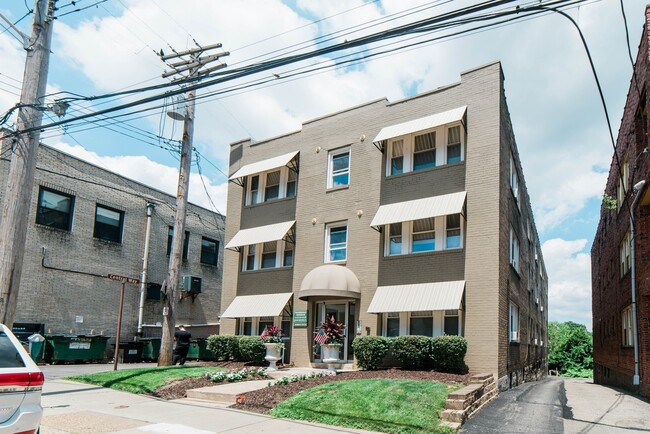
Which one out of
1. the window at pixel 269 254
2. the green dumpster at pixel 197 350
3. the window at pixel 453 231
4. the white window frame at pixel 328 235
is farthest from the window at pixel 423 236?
the green dumpster at pixel 197 350

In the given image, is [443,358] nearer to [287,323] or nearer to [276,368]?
[276,368]

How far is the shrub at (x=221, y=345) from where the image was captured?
20270 millimetres

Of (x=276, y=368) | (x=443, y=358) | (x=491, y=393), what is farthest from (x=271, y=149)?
(x=491, y=393)

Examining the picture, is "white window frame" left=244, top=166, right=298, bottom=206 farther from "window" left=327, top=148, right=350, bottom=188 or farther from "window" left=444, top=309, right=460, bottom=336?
"window" left=444, top=309, right=460, bottom=336

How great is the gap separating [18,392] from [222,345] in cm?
1455

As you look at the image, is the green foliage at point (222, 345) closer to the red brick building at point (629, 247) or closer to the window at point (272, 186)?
the window at point (272, 186)

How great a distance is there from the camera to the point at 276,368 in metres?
17.8

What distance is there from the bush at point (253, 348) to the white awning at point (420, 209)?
226 inches

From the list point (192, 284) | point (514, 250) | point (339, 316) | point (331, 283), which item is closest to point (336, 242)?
point (331, 283)

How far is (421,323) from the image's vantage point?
16812 mm

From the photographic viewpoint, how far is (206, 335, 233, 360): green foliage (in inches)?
798

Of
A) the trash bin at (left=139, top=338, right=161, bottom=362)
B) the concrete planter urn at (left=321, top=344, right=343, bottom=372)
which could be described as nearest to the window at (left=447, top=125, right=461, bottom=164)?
the concrete planter urn at (left=321, top=344, right=343, bottom=372)

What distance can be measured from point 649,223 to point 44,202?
22264 millimetres

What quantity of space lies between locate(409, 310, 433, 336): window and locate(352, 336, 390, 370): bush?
3.44 ft
